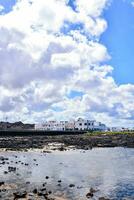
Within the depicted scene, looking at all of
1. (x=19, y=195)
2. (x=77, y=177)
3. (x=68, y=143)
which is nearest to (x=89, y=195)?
(x=19, y=195)

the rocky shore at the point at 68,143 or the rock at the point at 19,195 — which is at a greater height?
the rocky shore at the point at 68,143

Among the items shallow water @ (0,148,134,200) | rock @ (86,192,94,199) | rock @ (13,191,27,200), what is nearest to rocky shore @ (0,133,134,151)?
shallow water @ (0,148,134,200)

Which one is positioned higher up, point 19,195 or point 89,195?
point 19,195

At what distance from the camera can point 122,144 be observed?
130m

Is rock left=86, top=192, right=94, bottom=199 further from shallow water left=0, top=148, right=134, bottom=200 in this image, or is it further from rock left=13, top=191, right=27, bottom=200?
rock left=13, top=191, right=27, bottom=200

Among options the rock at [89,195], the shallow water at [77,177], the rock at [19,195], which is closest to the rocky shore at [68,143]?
the shallow water at [77,177]

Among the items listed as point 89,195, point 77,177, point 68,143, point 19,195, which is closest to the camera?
point 19,195

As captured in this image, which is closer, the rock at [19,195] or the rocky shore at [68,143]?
the rock at [19,195]

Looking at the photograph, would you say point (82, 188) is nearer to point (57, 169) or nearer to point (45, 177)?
point (45, 177)

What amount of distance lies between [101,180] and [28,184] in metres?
9.12

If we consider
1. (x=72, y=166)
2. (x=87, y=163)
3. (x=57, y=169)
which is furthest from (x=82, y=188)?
(x=87, y=163)

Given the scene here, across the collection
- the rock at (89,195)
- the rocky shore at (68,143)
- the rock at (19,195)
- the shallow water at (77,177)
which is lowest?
the rock at (89,195)

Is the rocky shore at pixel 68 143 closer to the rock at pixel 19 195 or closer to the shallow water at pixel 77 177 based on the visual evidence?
the shallow water at pixel 77 177

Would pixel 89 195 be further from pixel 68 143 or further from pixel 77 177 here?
pixel 68 143
